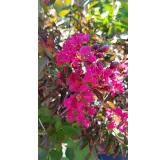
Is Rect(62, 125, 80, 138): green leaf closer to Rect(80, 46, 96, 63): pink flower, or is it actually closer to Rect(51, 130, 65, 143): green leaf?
Rect(51, 130, 65, 143): green leaf

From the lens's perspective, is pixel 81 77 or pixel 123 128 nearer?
pixel 81 77

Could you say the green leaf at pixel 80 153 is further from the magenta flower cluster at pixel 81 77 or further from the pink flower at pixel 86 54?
the pink flower at pixel 86 54

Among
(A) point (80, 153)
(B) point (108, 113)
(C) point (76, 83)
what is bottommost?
(A) point (80, 153)

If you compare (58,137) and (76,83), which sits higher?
(76,83)

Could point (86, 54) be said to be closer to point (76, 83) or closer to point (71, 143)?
point (76, 83)

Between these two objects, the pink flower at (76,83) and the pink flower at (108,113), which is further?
the pink flower at (108,113)

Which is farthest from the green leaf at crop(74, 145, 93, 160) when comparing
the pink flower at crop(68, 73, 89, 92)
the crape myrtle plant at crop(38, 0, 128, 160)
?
the pink flower at crop(68, 73, 89, 92)

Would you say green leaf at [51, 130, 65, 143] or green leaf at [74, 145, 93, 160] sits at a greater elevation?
green leaf at [51, 130, 65, 143]

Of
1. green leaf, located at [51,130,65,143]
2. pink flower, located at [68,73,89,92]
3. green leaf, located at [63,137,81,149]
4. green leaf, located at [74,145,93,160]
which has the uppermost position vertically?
pink flower, located at [68,73,89,92]

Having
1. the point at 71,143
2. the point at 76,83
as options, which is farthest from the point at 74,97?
the point at 71,143

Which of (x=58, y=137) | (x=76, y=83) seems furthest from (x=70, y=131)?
(x=76, y=83)

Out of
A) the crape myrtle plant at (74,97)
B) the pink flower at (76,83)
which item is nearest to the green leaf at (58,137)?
the crape myrtle plant at (74,97)
